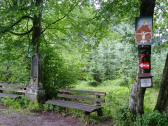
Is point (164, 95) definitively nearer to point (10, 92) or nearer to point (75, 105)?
point (75, 105)

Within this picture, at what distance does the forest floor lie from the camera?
8.18 meters

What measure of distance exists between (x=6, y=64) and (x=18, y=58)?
38.5 inches

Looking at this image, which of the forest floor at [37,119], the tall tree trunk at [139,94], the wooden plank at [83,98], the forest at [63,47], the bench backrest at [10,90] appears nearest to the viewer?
the tall tree trunk at [139,94]

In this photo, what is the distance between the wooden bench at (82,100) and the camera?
27.9ft

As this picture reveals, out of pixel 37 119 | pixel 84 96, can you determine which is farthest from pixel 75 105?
pixel 37 119

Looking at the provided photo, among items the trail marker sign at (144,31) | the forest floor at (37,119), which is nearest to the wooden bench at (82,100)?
the forest floor at (37,119)

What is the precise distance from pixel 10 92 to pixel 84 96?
13.9 feet

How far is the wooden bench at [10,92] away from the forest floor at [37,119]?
160 centimetres

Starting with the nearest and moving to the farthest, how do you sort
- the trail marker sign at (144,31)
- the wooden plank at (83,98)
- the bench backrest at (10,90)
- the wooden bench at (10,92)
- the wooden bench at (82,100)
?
the trail marker sign at (144,31) < the wooden bench at (82,100) < the wooden plank at (83,98) < the wooden bench at (10,92) < the bench backrest at (10,90)

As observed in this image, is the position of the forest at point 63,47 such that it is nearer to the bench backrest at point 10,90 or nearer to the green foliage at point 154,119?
the green foliage at point 154,119

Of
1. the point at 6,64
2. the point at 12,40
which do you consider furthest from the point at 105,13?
the point at 6,64

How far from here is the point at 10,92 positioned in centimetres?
1210

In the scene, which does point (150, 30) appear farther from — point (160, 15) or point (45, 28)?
point (45, 28)

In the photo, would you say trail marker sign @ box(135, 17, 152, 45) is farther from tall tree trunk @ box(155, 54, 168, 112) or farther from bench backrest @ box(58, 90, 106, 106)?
bench backrest @ box(58, 90, 106, 106)
